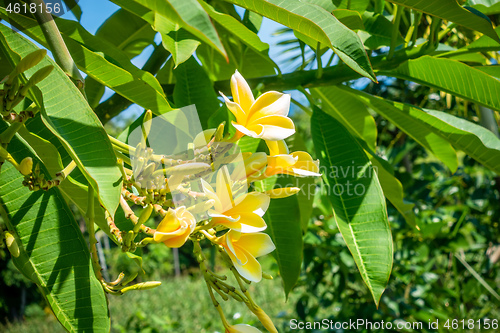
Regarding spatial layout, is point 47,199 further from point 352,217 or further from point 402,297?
point 402,297

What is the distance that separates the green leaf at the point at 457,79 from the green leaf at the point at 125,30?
0.50 meters

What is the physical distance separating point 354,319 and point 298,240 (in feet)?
4.35

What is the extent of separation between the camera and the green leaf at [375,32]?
2.24 ft

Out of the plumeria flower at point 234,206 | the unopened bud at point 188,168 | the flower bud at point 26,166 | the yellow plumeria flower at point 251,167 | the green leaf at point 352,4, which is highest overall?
the green leaf at point 352,4

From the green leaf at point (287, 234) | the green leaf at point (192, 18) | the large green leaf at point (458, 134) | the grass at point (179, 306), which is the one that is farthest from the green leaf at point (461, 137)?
the grass at point (179, 306)

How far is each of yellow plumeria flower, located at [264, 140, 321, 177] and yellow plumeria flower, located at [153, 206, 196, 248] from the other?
4.2 inches

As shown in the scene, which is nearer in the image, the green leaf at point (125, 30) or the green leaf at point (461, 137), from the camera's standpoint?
the green leaf at point (461, 137)

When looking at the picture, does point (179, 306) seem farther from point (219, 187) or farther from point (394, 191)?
point (219, 187)

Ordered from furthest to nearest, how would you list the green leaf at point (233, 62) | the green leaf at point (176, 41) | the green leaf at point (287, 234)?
the green leaf at point (233, 62) < the green leaf at point (287, 234) < the green leaf at point (176, 41)

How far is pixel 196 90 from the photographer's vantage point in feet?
1.99

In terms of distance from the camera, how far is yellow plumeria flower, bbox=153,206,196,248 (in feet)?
1.06

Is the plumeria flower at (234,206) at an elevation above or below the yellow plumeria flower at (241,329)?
above

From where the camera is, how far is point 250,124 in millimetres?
382

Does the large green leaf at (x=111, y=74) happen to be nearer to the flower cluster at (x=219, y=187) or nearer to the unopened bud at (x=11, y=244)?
the flower cluster at (x=219, y=187)
